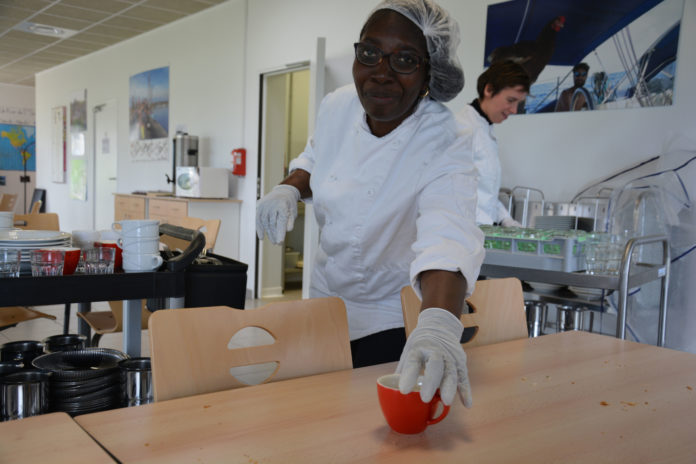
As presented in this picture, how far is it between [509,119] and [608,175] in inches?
27.2

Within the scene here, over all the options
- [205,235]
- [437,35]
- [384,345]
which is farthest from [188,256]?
[205,235]

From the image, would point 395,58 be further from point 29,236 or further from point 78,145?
point 78,145

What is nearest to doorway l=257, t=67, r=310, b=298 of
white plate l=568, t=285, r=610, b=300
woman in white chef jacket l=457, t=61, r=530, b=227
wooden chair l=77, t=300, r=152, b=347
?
woman in white chef jacket l=457, t=61, r=530, b=227

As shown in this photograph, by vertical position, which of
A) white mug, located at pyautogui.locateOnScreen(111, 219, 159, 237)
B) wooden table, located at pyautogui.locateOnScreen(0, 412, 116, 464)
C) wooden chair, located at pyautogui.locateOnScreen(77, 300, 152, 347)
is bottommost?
wooden chair, located at pyautogui.locateOnScreen(77, 300, 152, 347)

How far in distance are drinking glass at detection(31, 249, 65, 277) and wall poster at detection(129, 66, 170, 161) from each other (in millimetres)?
5561

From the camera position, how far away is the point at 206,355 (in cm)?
101

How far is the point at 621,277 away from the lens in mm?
2207

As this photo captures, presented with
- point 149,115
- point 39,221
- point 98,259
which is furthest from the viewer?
point 149,115

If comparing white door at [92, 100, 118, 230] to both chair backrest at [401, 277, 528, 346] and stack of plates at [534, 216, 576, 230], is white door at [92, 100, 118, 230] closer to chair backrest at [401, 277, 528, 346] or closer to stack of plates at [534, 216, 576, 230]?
stack of plates at [534, 216, 576, 230]

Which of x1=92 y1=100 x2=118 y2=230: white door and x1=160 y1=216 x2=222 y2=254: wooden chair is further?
x1=92 y1=100 x2=118 y2=230: white door

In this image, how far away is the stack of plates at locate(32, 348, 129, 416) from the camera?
1.23 meters

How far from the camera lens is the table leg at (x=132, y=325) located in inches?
70.8

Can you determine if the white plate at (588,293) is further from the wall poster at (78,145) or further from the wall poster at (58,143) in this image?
the wall poster at (58,143)

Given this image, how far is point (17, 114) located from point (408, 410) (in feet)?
43.6
